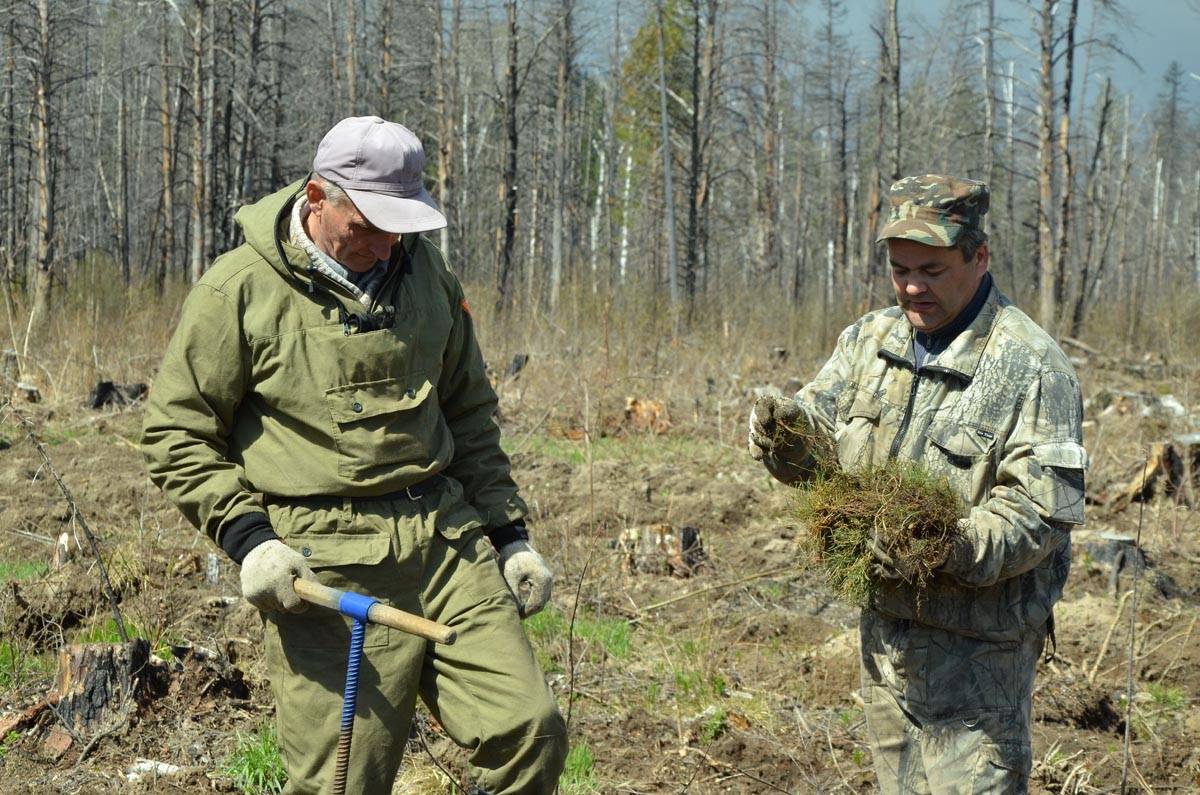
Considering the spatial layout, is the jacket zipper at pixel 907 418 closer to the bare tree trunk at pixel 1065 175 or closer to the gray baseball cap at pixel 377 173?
the gray baseball cap at pixel 377 173

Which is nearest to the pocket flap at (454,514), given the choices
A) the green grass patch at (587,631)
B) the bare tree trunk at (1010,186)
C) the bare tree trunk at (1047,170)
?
the green grass patch at (587,631)

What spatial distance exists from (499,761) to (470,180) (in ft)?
106

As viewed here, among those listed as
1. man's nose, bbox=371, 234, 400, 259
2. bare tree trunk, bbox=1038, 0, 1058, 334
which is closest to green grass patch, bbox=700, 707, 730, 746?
man's nose, bbox=371, 234, 400, 259

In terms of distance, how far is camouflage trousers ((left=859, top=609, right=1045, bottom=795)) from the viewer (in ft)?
8.94

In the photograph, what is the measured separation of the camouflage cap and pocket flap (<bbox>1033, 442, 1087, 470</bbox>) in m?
0.51

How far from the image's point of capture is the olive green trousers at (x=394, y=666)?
8.89 feet

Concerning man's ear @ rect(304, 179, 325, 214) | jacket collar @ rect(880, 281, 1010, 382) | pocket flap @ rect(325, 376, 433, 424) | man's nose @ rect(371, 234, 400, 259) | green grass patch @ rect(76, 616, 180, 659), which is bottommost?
green grass patch @ rect(76, 616, 180, 659)

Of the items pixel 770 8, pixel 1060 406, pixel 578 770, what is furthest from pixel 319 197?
pixel 770 8

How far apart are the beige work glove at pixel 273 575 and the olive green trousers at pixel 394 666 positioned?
122mm

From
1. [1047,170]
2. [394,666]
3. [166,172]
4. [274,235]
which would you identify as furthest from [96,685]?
[166,172]

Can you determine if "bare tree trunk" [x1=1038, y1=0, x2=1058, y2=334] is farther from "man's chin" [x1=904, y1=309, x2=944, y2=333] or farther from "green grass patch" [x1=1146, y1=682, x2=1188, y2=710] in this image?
"man's chin" [x1=904, y1=309, x2=944, y2=333]

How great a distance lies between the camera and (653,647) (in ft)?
17.6

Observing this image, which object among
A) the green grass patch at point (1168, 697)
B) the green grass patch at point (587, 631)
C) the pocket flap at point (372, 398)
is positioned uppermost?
the pocket flap at point (372, 398)

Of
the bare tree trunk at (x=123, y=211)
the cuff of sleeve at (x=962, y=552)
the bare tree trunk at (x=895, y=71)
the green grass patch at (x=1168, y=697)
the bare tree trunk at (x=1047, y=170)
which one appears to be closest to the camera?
the cuff of sleeve at (x=962, y=552)
